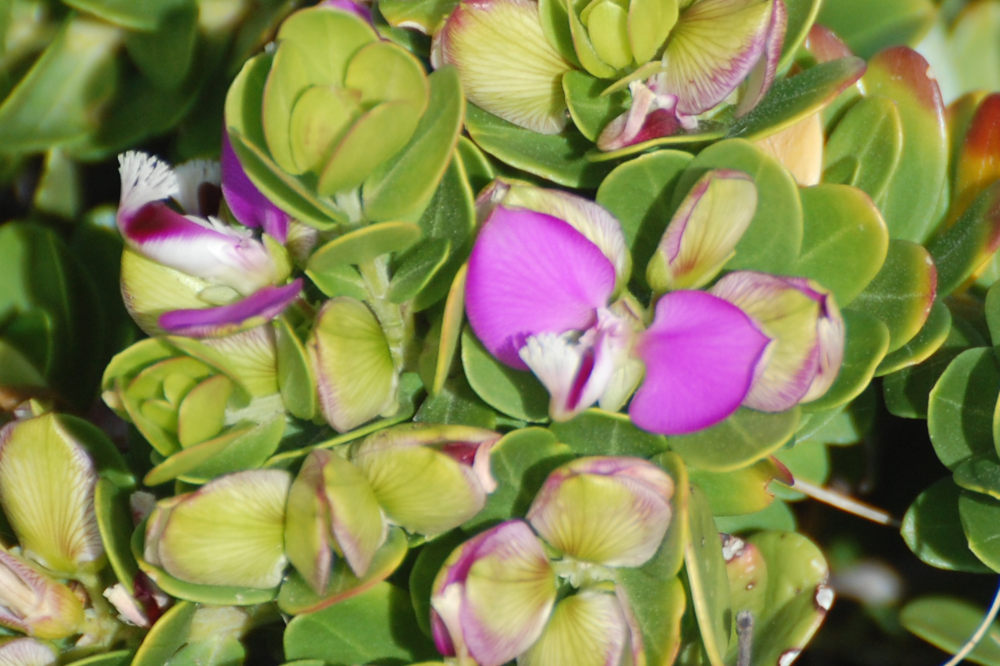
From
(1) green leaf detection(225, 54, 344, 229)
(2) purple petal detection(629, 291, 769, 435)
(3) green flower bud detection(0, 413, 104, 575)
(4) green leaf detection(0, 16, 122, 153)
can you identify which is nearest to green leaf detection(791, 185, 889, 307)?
(2) purple petal detection(629, 291, 769, 435)

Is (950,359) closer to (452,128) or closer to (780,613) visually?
(780,613)

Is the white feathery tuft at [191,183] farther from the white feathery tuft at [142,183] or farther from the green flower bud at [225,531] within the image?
the green flower bud at [225,531]

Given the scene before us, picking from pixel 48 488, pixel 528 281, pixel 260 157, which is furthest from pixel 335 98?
pixel 48 488

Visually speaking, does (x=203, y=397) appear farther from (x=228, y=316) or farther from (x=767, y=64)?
(x=767, y=64)

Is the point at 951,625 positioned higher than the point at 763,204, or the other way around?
the point at 763,204

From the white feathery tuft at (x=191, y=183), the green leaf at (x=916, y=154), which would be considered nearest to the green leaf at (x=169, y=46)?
the white feathery tuft at (x=191, y=183)

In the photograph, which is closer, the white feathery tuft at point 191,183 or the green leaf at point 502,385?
the green leaf at point 502,385

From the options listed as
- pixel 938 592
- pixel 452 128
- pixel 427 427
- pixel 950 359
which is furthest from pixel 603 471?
pixel 938 592
